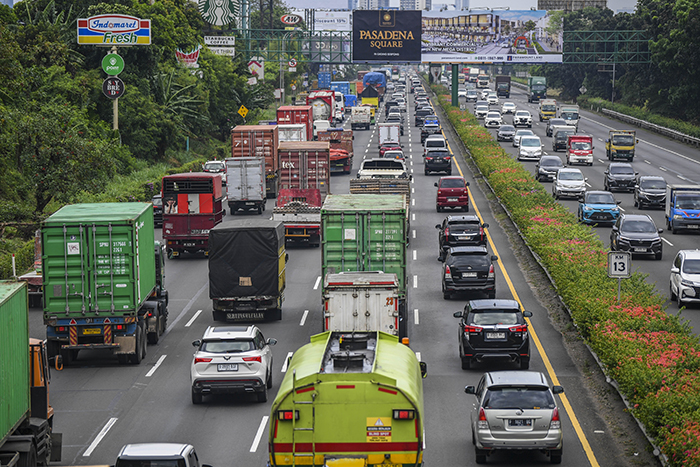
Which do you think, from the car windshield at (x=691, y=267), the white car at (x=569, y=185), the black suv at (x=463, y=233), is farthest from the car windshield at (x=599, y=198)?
the car windshield at (x=691, y=267)

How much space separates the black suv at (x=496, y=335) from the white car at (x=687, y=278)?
8.03m

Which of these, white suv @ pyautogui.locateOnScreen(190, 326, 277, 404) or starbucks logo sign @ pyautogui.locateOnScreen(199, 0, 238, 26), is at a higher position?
starbucks logo sign @ pyautogui.locateOnScreen(199, 0, 238, 26)

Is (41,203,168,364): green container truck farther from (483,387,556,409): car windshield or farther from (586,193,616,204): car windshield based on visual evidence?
(586,193,616,204): car windshield

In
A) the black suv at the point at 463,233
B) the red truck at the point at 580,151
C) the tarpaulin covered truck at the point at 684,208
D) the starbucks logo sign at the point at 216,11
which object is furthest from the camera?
the starbucks logo sign at the point at 216,11

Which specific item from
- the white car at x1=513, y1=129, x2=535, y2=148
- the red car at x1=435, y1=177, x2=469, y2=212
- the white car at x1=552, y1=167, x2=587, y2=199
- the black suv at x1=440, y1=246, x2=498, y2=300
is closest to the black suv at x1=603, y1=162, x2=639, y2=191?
the white car at x1=552, y1=167, x2=587, y2=199

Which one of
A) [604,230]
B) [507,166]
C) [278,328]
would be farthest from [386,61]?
[278,328]

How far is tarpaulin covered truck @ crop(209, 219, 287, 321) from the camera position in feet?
92.0

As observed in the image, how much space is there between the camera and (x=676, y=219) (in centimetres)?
4084

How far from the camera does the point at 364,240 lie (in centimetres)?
2655

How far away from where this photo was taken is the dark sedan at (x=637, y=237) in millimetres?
35812

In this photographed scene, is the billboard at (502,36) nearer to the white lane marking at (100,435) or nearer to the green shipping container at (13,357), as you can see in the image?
the white lane marking at (100,435)

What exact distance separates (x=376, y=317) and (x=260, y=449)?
565cm

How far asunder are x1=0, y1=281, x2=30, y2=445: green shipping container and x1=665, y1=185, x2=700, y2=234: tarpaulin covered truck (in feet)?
103

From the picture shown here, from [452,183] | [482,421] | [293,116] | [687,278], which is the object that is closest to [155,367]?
[482,421]
